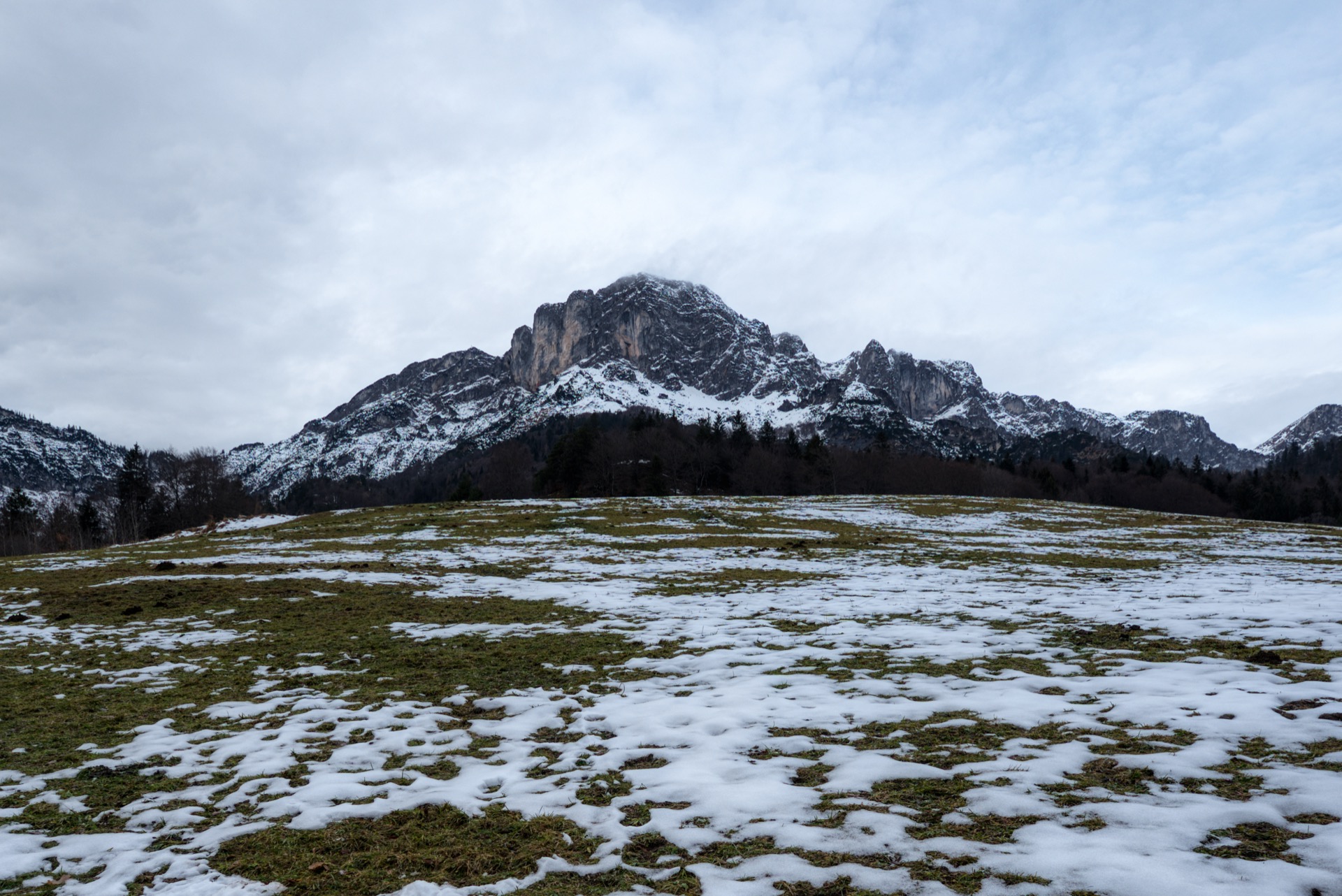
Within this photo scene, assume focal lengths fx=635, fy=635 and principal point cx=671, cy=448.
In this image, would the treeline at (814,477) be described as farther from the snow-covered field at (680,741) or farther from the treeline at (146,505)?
the snow-covered field at (680,741)

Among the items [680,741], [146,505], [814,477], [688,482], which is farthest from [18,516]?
[680,741]

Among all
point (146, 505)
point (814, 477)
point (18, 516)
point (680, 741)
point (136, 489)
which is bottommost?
point (18, 516)

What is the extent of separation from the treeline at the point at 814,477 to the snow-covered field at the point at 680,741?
64475mm

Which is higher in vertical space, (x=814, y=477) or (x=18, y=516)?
(x=814, y=477)

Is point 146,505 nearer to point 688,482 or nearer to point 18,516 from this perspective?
point 18,516

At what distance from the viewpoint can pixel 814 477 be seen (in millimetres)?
101250

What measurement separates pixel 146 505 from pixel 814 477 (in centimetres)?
9184

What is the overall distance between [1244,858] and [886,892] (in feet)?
7.71

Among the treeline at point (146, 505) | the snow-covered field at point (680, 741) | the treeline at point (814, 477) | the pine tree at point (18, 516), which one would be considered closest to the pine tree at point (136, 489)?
the treeline at point (146, 505)

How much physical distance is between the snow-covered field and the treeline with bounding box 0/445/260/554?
243ft

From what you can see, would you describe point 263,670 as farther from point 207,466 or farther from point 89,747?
point 207,466

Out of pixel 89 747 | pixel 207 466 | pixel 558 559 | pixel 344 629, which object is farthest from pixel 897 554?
pixel 207 466

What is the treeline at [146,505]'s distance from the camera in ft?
261

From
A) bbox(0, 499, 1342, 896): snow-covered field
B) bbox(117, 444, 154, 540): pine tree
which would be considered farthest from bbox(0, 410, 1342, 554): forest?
bbox(0, 499, 1342, 896): snow-covered field
